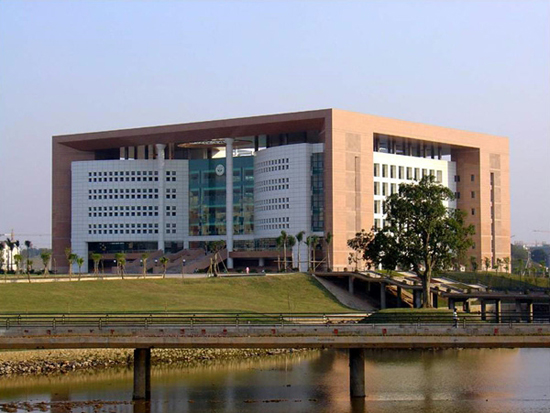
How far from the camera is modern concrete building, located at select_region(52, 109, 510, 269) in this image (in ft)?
566

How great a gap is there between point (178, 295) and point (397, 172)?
68817 mm

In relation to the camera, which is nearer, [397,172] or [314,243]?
[314,243]

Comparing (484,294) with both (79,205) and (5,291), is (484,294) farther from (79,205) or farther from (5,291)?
(79,205)

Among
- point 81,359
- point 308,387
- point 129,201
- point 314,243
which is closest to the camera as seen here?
point 308,387

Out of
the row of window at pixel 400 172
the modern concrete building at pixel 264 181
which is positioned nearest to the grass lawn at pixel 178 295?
the modern concrete building at pixel 264 181

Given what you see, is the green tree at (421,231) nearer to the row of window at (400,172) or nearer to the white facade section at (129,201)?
the row of window at (400,172)

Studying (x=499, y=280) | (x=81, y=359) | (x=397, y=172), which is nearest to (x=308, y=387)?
(x=81, y=359)

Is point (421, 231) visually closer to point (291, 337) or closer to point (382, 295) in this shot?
point (382, 295)

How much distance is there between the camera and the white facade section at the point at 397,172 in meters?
180

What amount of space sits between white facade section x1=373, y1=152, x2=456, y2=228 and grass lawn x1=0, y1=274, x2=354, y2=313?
3322 cm

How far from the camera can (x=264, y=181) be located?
18362cm

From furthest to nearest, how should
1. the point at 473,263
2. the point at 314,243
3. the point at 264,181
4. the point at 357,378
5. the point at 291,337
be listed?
the point at 473,263 → the point at 264,181 → the point at 314,243 → the point at 357,378 → the point at 291,337

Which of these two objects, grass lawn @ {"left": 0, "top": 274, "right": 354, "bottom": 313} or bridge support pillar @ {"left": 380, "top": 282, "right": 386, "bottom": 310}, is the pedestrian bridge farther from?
bridge support pillar @ {"left": 380, "top": 282, "right": 386, "bottom": 310}

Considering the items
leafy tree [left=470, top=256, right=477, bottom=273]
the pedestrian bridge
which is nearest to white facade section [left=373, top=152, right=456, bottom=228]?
leafy tree [left=470, top=256, right=477, bottom=273]
